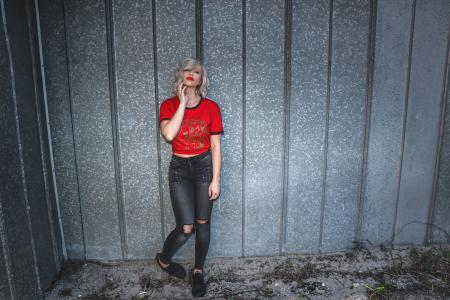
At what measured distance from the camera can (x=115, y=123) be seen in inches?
132

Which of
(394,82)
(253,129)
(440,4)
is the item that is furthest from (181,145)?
(440,4)

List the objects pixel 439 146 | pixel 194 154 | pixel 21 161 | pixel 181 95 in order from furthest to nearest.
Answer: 1. pixel 439 146
2. pixel 194 154
3. pixel 181 95
4. pixel 21 161

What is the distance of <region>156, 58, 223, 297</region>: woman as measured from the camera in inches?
116

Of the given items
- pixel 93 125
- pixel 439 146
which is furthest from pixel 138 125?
pixel 439 146

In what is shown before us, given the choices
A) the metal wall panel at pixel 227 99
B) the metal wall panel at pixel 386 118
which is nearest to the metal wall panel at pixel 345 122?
the metal wall panel at pixel 386 118

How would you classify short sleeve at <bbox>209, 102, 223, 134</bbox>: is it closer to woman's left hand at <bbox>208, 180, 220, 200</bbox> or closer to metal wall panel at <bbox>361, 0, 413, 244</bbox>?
woman's left hand at <bbox>208, 180, 220, 200</bbox>

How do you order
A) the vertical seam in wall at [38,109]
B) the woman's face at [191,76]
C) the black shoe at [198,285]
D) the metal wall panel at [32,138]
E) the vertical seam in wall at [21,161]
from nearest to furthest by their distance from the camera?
the vertical seam in wall at [21,161], the metal wall panel at [32,138], the woman's face at [191,76], the vertical seam in wall at [38,109], the black shoe at [198,285]

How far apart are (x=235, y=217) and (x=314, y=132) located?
125 cm

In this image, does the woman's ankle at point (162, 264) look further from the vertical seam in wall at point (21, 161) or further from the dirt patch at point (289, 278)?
the vertical seam in wall at point (21, 161)

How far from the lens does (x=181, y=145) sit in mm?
2992

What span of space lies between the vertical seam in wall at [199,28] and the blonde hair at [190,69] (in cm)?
23

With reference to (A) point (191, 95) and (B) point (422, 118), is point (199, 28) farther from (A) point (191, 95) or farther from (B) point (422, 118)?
(B) point (422, 118)

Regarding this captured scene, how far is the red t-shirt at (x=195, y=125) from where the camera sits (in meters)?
2.96

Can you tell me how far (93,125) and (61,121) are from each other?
1.05 feet
